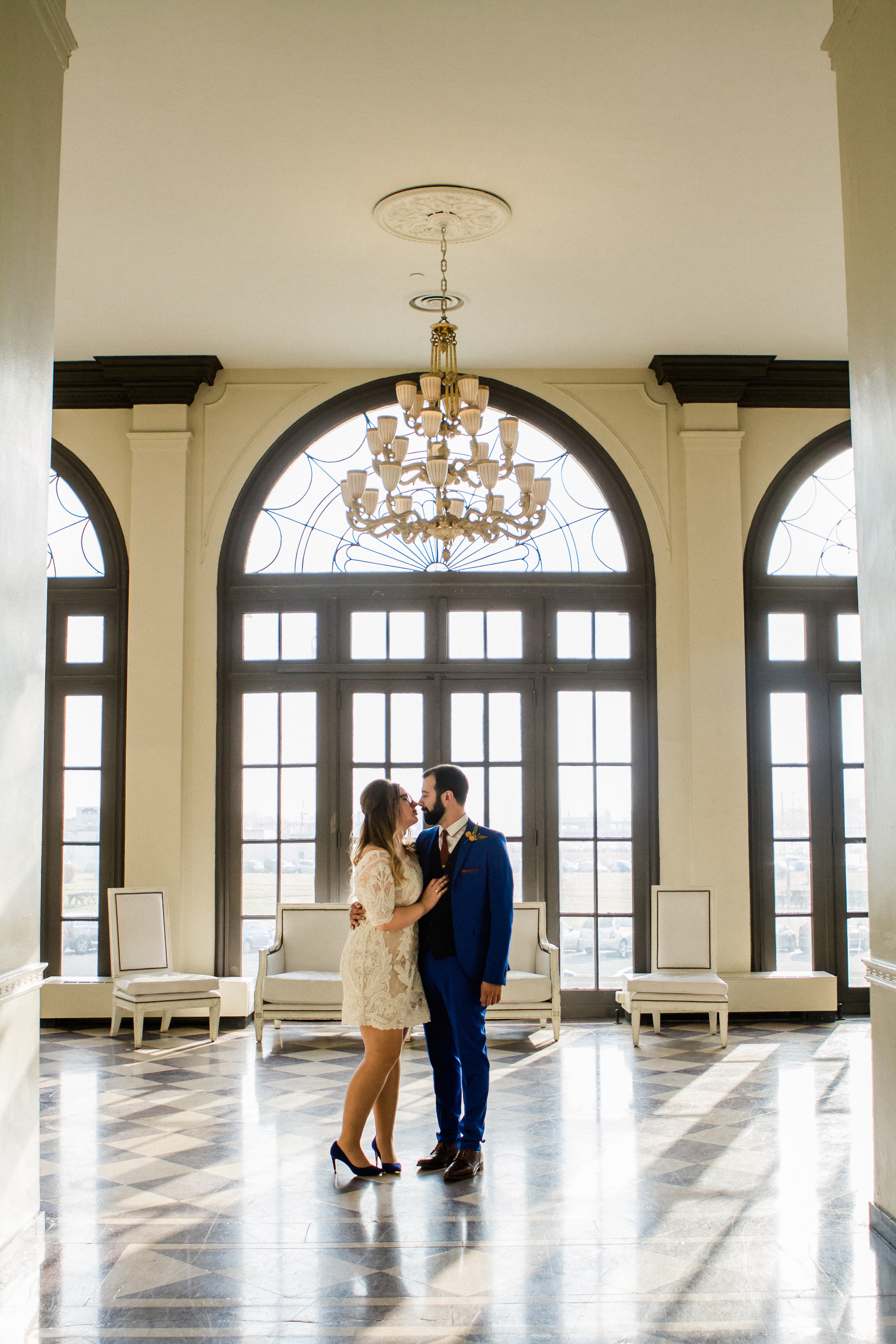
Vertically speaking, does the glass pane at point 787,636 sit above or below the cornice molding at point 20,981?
above

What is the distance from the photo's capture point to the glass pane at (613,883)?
8250mm

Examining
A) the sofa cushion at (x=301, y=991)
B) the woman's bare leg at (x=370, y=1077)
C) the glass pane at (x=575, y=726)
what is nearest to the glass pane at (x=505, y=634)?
the glass pane at (x=575, y=726)

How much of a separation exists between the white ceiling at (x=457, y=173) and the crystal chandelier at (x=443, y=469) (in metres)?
0.78

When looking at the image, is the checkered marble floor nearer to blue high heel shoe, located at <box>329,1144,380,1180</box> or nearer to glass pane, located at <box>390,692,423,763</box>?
blue high heel shoe, located at <box>329,1144,380,1180</box>

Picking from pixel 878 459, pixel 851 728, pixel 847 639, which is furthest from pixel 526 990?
pixel 878 459

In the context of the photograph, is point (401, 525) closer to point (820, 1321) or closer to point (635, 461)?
point (635, 461)

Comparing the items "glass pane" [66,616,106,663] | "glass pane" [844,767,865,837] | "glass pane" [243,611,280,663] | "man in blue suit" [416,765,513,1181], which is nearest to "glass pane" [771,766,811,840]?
"glass pane" [844,767,865,837]

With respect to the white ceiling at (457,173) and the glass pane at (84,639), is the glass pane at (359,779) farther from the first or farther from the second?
the white ceiling at (457,173)

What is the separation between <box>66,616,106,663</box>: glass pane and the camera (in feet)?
27.5

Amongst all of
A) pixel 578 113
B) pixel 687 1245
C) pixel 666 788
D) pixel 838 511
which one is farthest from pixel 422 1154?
pixel 838 511

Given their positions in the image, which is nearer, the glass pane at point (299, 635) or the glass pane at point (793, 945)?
the glass pane at point (793, 945)

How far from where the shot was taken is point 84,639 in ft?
27.5

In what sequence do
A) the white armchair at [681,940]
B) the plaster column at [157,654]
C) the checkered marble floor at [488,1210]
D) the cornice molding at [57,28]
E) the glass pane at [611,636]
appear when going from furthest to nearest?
the glass pane at [611,636] < the plaster column at [157,654] < the white armchair at [681,940] < the cornice molding at [57,28] < the checkered marble floor at [488,1210]

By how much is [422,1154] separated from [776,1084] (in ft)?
7.60
